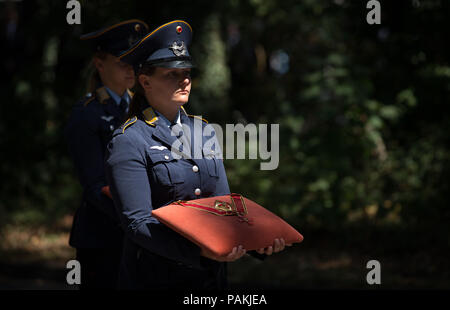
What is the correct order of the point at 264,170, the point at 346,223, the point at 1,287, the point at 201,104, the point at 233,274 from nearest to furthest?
the point at 1,287 < the point at 233,274 < the point at 346,223 < the point at 264,170 < the point at 201,104

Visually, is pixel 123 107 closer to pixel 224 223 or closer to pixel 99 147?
pixel 99 147

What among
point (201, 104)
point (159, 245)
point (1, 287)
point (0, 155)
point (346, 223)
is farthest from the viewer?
point (201, 104)

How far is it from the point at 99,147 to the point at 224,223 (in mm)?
1443

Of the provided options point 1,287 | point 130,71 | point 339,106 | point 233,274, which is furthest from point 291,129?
point 130,71

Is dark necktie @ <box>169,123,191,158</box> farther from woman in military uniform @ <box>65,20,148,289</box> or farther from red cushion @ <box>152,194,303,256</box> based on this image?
woman in military uniform @ <box>65,20,148,289</box>

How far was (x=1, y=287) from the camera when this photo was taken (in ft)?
26.7

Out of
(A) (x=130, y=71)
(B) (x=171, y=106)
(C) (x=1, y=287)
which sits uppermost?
(A) (x=130, y=71)

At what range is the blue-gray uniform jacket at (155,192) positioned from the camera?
266 cm

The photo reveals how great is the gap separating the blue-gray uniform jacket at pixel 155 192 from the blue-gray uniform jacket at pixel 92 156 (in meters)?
0.75

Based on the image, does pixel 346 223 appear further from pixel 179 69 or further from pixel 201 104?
pixel 179 69

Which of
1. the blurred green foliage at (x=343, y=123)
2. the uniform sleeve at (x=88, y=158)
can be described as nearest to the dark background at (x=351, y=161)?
the blurred green foliage at (x=343, y=123)

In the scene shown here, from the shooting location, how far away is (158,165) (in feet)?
9.33

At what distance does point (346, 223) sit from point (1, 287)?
500 cm

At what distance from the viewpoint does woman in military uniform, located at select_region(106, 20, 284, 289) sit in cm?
272
